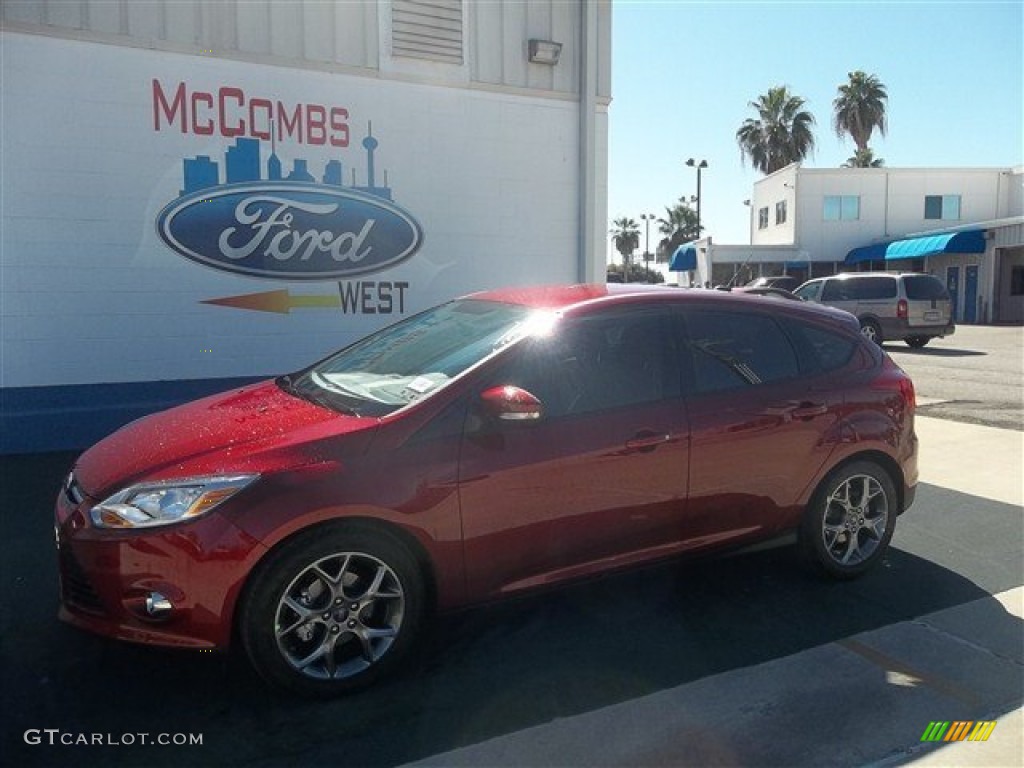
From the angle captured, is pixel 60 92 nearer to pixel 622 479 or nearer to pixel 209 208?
pixel 209 208

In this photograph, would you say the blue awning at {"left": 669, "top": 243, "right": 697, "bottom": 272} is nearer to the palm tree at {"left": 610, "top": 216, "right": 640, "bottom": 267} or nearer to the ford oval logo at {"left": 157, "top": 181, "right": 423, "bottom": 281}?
the ford oval logo at {"left": 157, "top": 181, "right": 423, "bottom": 281}

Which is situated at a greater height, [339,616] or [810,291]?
[810,291]

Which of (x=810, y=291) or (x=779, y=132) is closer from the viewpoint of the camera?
(x=810, y=291)

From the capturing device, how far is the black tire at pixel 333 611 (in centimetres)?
296

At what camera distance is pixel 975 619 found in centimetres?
388

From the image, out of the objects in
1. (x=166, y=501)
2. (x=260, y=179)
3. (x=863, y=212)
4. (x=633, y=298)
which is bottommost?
(x=166, y=501)

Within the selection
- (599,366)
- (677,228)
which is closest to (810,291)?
(599,366)

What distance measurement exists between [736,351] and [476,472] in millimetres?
1612

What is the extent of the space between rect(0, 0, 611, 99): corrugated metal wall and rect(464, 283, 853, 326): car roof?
4.64 metres

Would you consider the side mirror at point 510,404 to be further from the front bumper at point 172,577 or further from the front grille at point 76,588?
the front grille at point 76,588

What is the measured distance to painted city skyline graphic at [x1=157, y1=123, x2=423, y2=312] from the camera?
7453 mm

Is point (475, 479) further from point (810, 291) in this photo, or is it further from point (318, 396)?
point (810, 291)

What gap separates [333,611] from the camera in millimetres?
3078

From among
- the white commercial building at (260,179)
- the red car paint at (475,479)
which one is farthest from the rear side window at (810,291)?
the red car paint at (475,479)
